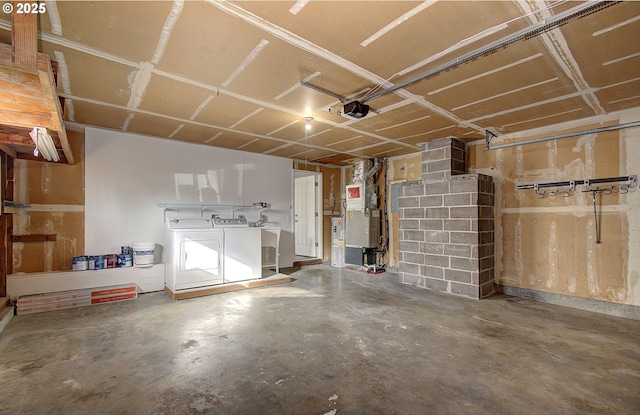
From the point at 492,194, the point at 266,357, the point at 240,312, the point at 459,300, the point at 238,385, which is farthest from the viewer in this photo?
the point at 492,194

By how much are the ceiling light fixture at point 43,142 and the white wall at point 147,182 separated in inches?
27.8

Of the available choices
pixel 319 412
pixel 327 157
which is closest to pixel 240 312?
pixel 319 412

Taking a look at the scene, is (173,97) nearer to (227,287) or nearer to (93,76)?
(93,76)

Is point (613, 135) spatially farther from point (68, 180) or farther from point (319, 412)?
point (68, 180)

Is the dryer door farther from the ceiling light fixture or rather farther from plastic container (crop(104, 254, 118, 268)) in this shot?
the ceiling light fixture

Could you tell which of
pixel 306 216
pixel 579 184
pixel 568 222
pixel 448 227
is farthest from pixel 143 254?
pixel 579 184

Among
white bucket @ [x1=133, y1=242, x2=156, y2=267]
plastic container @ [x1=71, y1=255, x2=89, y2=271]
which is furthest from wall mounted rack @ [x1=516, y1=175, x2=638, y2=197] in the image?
plastic container @ [x1=71, y1=255, x2=89, y2=271]

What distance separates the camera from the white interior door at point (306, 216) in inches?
285

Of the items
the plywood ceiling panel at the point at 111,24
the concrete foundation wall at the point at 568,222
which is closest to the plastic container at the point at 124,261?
the plywood ceiling panel at the point at 111,24

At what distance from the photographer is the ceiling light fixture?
2.80 metres

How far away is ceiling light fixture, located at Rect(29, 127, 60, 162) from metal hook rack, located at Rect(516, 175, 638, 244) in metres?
5.90

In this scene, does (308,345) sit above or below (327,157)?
below

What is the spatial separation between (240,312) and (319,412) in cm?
204

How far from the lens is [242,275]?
15.6 ft
